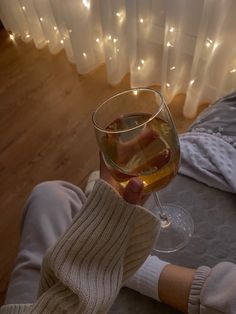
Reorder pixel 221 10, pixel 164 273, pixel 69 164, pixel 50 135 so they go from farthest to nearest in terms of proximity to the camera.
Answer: pixel 50 135 → pixel 69 164 → pixel 221 10 → pixel 164 273

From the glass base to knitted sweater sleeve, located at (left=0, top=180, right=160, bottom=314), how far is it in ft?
0.55

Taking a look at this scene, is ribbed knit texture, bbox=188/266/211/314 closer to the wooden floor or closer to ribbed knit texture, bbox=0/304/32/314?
ribbed knit texture, bbox=0/304/32/314

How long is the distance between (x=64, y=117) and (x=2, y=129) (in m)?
0.30

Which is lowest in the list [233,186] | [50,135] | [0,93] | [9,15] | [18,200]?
[18,200]

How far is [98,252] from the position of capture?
551 millimetres

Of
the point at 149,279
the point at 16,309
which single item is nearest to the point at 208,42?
the point at 149,279

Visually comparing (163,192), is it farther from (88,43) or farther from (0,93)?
(0,93)

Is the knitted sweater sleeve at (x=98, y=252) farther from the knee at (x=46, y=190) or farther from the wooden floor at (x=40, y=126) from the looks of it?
the wooden floor at (x=40, y=126)

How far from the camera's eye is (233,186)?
71 cm

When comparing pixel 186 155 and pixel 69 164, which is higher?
pixel 186 155

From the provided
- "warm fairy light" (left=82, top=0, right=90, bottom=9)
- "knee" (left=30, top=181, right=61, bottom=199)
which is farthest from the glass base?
"warm fairy light" (left=82, top=0, right=90, bottom=9)

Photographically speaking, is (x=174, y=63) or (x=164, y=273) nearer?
(x=164, y=273)

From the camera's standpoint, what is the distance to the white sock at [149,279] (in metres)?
0.63

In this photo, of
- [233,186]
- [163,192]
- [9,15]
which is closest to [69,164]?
[163,192]
